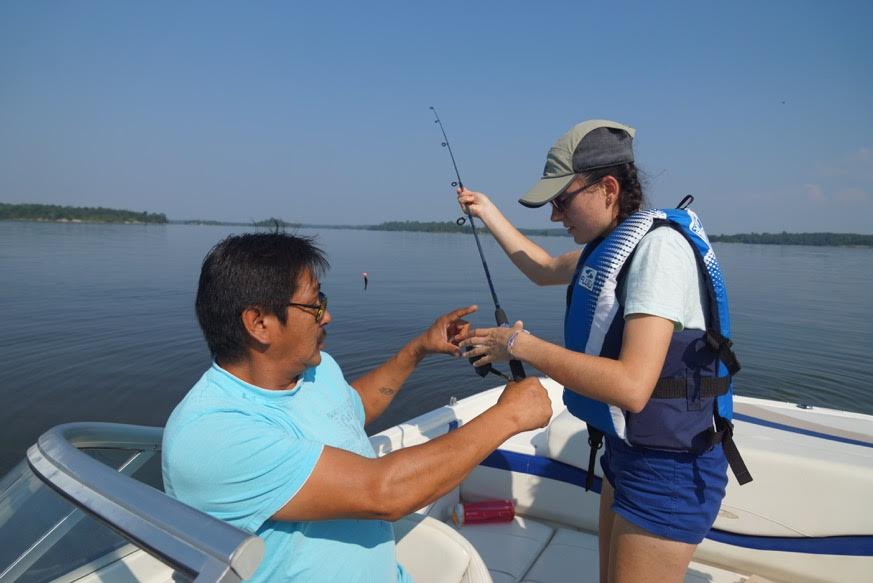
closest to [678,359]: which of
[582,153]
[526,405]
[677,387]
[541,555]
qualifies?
[677,387]

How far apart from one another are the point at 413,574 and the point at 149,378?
7.88 metres

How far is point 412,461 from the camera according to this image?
144cm

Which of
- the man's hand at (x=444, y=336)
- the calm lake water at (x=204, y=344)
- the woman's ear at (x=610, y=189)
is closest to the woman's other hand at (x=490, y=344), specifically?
the man's hand at (x=444, y=336)

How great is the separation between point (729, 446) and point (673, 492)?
0.89ft

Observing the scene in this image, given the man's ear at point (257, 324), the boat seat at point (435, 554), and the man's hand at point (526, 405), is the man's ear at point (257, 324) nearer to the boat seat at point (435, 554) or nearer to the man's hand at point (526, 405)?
the man's hand at point (526, 405)

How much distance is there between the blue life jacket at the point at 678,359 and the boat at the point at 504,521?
715 millimetres

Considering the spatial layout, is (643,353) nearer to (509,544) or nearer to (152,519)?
(152,519)

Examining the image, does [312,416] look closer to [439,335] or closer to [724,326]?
[439,335]

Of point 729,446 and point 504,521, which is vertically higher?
point 729,446

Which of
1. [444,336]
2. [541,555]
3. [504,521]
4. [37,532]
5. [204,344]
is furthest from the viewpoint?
[204,344]

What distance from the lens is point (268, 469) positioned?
4.35ft

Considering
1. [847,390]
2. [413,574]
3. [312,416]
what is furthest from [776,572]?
[847,390]

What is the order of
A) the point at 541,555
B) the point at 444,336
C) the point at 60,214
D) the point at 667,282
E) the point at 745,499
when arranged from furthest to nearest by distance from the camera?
the point at 60,214
the point at 541,555
the point at 745,499
the point at 444,336
the point at 667,282

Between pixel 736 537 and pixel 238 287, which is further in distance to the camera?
pixel 736 537
